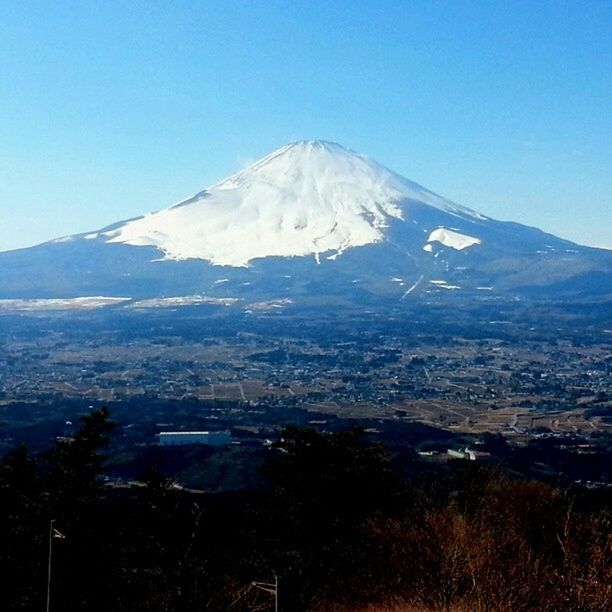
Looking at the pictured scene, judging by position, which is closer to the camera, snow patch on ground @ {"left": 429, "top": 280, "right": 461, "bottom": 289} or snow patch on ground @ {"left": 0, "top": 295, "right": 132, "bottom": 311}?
snow patch on ground @ {"left": 0, "top": 295, "right": 132, "bottom": 311}

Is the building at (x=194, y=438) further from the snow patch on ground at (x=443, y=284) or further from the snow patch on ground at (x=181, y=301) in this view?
the snow patch on ground at (x=443, y=284)

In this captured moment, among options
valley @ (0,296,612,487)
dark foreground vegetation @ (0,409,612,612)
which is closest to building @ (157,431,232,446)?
valley @ (0,296,612,487)

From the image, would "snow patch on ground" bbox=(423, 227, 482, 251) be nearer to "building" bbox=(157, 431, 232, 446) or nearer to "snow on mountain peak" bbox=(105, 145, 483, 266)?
"snow on mountain peak" bbox=(105, 145, 483, 266)

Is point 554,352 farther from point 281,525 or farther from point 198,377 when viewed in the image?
point 281,525

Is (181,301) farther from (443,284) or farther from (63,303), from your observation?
(443,284)

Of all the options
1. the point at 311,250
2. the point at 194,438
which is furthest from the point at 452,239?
the point at 194,438
